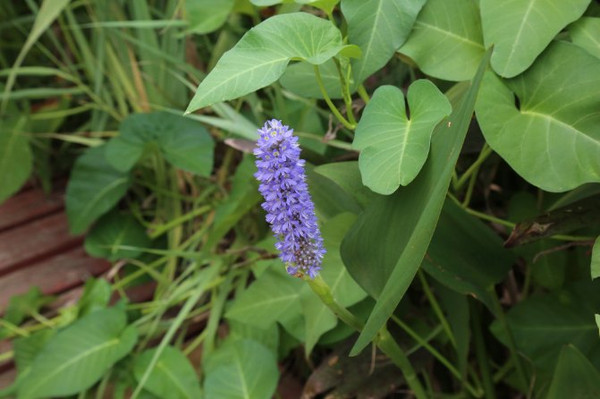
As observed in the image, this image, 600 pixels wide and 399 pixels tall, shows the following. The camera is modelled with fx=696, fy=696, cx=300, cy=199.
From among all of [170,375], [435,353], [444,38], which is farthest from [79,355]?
[444,38]

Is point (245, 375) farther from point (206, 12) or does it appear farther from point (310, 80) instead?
point (206, 12)

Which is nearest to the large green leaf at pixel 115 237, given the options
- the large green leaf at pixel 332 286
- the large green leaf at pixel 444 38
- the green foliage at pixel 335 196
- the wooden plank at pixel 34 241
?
the green foliage at pixel 335 196

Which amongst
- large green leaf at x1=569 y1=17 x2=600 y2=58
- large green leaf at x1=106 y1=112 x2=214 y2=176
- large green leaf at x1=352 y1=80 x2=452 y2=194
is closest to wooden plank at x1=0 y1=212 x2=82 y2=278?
large green leaf at x1=106 y1=112 x2=214 y2=176

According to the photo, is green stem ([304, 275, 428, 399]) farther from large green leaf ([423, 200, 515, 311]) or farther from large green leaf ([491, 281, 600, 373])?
large green leaf ([491, 281, 600, 373])

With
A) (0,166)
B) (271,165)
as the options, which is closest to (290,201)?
(271,165)

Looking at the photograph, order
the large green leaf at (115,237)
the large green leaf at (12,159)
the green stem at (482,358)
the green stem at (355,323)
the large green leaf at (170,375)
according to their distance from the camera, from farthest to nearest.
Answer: the large green leaf at (12,159)
the large green leaf at (115,237)
the large green leaf at (170,375)
the green stem at (482,358)
the green stem at (355,323)

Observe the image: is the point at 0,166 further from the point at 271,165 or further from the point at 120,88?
the point at 271,165

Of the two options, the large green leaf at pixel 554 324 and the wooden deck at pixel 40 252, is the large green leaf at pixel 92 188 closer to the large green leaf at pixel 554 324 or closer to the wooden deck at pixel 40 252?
the wooden deck at pixel 40 252
